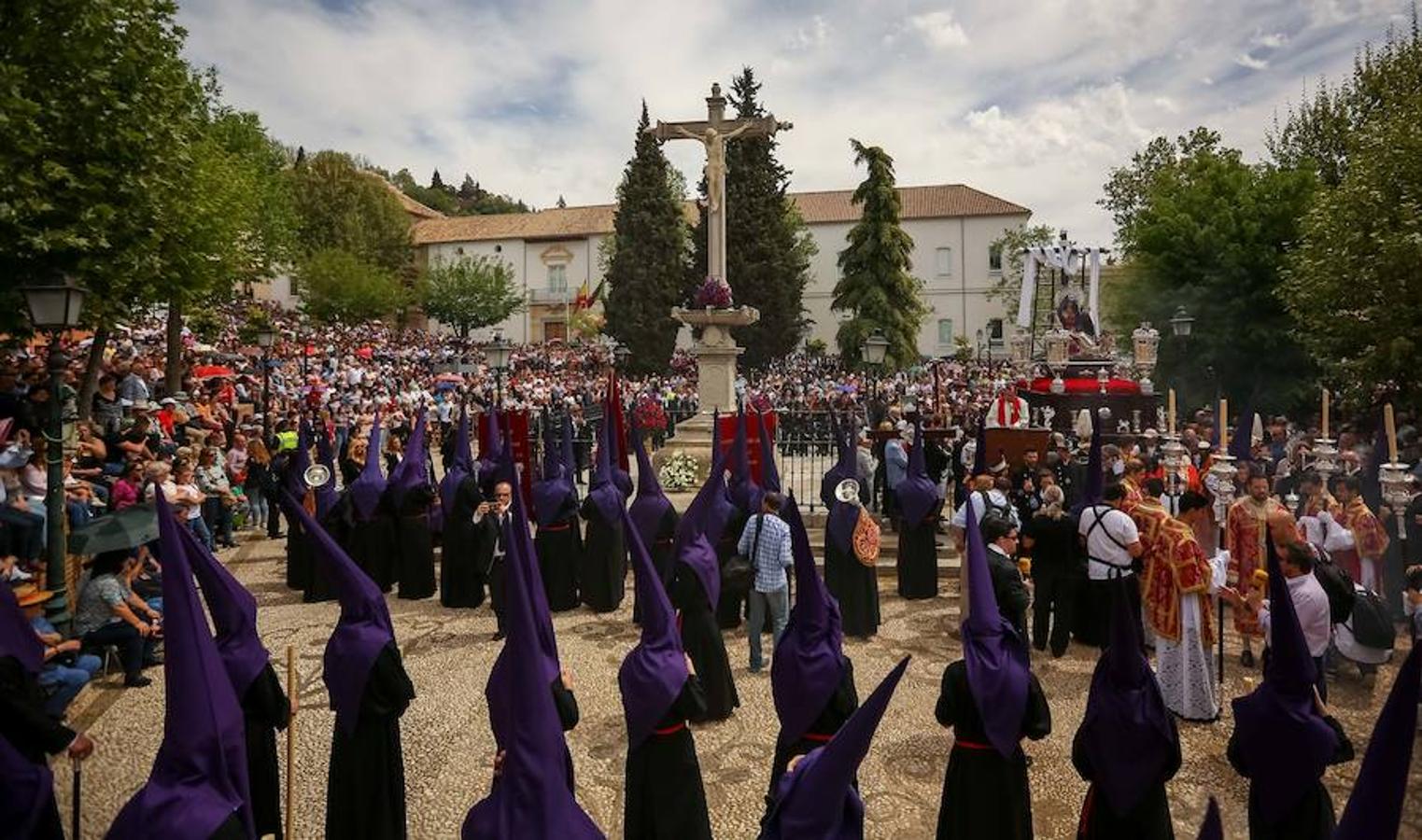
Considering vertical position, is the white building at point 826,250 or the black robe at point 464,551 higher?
the white building at point 826,250

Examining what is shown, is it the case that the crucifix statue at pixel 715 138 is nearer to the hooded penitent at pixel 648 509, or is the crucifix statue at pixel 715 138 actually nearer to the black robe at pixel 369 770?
the hooded penitent at pixel 648 509

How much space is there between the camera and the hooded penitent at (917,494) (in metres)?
10.5

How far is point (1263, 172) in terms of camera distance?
2655 centimetres

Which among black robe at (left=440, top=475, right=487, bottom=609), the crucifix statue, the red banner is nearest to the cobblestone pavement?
black robe at (left=440, top=475, right=487, bottom=609)

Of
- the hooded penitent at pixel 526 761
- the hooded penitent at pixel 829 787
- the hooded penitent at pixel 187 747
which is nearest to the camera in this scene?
the hooded penitent at pixel 829 787

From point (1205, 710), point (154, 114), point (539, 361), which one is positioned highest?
point (154, 114)

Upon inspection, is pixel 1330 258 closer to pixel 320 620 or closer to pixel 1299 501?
pixel 1299 501

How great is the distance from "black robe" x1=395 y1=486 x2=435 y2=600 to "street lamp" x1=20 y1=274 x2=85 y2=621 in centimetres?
382

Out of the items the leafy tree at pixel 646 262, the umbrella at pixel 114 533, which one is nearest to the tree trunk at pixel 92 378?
the umbrella at pixel 114 533

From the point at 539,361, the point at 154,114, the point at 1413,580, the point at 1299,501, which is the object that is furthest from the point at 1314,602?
the point at 539,361

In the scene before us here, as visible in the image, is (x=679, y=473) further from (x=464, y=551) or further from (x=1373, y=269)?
(x=1373, y=269)

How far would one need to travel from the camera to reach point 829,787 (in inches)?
123

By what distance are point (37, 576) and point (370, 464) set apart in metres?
3.54

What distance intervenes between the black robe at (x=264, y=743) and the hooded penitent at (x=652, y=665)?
2076 mm
